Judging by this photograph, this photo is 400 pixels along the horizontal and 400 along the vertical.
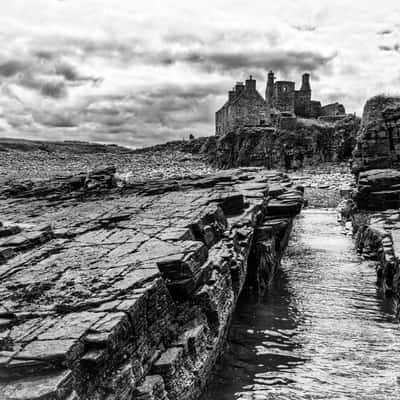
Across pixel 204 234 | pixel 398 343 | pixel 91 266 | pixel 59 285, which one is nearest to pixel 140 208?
pixel 204 234

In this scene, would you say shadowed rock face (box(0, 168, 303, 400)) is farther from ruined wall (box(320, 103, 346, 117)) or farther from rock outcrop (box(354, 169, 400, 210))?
ruined wall (box(320, 103, 346, 117))

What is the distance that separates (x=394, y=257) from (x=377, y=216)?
A: 33.2 ft

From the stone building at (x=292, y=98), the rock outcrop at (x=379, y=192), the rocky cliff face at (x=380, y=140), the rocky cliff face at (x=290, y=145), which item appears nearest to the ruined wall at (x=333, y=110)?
the stone building at (x=292, y=98)

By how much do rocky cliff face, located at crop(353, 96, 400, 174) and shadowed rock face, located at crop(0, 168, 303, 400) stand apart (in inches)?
757

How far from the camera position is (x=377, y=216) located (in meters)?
27.6

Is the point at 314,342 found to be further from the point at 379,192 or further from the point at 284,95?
the point at 284,95

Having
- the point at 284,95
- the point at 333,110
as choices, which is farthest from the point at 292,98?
the point at 333,110

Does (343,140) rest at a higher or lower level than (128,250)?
higher

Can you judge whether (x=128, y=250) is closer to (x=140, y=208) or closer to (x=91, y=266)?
(x=91, y=266)

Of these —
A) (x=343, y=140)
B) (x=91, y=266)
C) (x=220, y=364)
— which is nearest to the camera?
(x=91, y=266)

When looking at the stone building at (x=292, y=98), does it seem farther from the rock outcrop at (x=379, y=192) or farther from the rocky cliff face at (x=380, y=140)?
the rock outcrop at (x=379, y=192)

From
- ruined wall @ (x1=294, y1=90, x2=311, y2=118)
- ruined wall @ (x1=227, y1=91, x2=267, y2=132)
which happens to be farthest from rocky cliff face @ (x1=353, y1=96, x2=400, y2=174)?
ruined wall @ (x1=294, y1=90, x2=311, y2=118)

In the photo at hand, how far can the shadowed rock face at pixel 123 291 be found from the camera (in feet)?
25.3

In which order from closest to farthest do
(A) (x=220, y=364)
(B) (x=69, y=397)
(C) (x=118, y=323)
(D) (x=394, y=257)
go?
(B) (x=69, y=397)
(C) (x=118, y=323)
(A) (x=220, y=364)
(D) (x=394, y=257)
